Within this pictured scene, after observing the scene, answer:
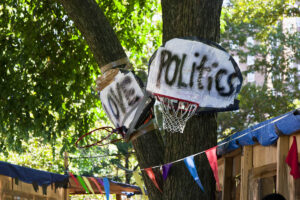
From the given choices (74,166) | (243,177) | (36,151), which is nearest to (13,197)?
(243,177)

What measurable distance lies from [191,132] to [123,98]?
112 centimetres

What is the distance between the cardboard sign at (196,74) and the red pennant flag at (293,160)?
0.88 meters

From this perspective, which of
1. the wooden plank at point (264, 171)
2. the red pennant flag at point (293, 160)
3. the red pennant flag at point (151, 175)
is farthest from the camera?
the wooden plank at point (264, 171)

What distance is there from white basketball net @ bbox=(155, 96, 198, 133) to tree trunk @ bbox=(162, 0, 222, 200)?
0.07 meters

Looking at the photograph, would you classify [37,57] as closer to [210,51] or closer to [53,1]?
[53,1]

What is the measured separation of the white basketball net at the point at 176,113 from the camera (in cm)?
580

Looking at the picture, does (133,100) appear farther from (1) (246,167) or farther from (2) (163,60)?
(1) (246,167)

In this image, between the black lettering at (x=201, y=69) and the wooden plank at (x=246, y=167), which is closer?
the black lettering at (x=201, y=69)

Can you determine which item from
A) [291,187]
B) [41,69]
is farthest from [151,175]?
[41,69]

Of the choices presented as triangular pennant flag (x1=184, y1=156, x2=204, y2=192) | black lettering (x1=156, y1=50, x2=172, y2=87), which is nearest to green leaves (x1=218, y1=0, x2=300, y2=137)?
black lettering (x1=156, y1=50, x2=172, y2=87)

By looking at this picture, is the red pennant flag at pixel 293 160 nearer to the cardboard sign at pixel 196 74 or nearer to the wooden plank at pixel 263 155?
the wooden plank at pixel 263 155

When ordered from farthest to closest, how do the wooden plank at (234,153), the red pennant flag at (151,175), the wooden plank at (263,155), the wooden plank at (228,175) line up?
the wooden plank at (228,175) < the wooden plank at (234,153) < the wooden plank at (263,155) < the red pennant flag at (151,175)

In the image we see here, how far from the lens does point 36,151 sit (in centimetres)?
2309

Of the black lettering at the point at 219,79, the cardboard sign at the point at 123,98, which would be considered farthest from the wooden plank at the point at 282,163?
the cardboard sign at the point at 123,98
